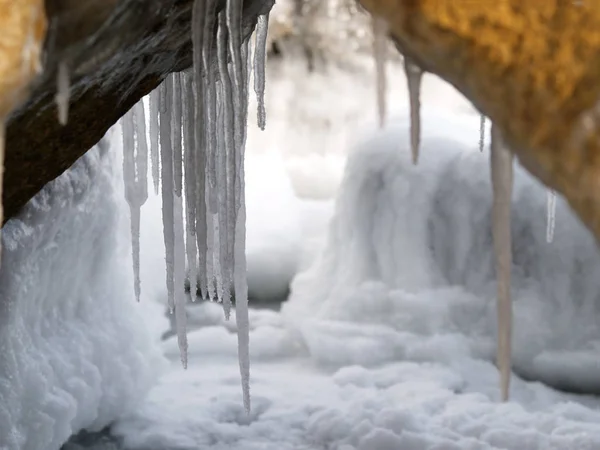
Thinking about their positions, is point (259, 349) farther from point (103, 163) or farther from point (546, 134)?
point (546, 134)

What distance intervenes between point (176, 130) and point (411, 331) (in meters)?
2.93

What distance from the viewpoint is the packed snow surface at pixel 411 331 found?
397cm

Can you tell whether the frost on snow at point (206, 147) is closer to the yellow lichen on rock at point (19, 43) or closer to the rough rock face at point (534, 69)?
the yellow lichen on rock at point (19, 43)

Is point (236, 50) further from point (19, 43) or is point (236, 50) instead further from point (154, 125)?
point (154, 125)

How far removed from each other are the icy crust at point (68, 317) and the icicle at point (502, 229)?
1660 mm

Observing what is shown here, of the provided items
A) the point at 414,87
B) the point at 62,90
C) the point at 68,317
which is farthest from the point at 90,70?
the point at 68,317

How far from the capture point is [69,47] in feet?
4.69

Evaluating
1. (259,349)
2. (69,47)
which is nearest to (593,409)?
(259,349)

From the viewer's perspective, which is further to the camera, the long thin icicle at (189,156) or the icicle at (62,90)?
the long thin icicle at (189,156)

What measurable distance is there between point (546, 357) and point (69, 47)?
3.93 meters

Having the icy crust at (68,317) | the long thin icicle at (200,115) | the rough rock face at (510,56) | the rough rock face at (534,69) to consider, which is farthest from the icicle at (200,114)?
the icy crust at (68,317)

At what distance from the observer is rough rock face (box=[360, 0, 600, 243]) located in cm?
125

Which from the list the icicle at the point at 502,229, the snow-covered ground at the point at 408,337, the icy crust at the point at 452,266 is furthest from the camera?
the icy crust at the point at 452,266

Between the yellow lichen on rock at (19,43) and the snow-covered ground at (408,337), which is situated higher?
the yellow lichen on rock at (19,43)
